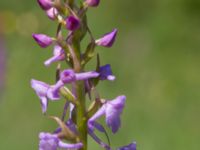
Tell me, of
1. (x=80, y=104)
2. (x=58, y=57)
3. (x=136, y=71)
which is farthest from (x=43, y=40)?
(x=136, y=71)

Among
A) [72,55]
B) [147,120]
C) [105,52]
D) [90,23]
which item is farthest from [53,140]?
[90,23]

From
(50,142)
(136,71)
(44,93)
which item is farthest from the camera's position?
(136,71)

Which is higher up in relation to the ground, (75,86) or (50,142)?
(75,86)

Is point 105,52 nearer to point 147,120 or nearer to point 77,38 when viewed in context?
point 147,120

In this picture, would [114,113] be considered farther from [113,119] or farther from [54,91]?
[54,91]

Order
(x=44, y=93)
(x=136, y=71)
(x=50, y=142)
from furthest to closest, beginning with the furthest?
(x=136, y=71) < (x=44, y=93) < (x=50, y=142)

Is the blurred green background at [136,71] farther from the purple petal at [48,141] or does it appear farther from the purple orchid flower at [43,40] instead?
the purple petal at [48,141]
